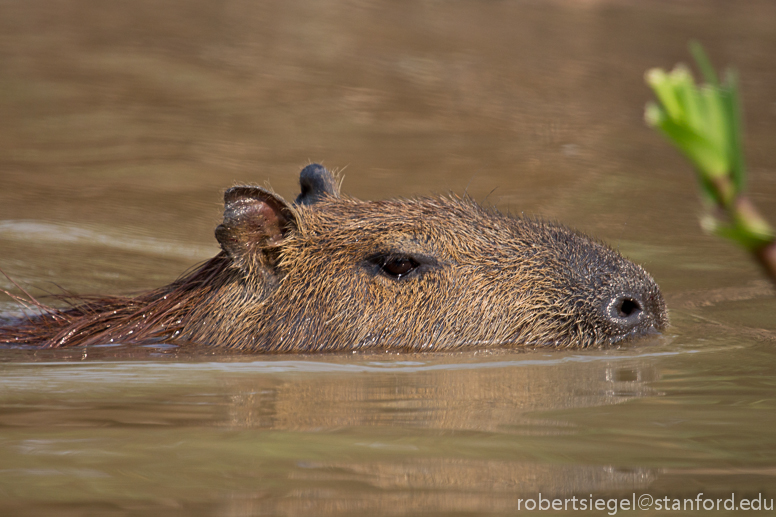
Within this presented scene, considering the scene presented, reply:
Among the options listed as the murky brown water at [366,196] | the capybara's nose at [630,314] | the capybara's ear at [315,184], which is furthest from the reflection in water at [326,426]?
the capybara's ear at [315,184]

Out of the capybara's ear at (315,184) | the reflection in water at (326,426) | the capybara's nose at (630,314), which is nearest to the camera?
the reflection in water at (326,426)

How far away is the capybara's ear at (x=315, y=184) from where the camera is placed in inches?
220

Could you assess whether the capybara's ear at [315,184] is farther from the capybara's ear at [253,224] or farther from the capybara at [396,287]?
the capybara's ear at [253,224]

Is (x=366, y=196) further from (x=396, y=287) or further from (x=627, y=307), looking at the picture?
(x=627, y=307)

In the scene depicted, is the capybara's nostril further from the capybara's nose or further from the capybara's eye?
the capybara's eye

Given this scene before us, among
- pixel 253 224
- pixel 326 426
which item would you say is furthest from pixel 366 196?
pixel 326 426

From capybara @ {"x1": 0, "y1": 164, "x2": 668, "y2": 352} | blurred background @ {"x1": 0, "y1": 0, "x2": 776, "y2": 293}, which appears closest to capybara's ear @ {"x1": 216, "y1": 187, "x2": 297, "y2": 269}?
capybara @ {"x1": 0, "y1": 164, "x2": 668, "y2": 352}

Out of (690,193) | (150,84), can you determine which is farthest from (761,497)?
(150,84)

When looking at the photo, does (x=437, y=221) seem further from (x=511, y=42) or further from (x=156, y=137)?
(x=511, y=42)

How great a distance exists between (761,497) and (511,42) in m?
17.5

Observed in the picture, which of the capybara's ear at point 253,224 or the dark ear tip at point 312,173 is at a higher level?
the dark ear tip at point 312,173

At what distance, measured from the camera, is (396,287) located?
4.80 m

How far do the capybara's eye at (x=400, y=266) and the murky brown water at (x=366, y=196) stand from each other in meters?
0.52

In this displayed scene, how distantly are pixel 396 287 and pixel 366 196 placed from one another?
17.5 feet
